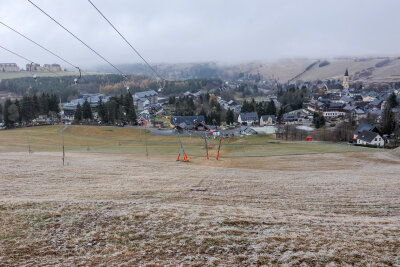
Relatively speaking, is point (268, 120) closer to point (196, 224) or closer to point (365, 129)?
point (365, 129)

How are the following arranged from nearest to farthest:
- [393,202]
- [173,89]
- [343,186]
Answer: [393,202], [343,186], [173,89]

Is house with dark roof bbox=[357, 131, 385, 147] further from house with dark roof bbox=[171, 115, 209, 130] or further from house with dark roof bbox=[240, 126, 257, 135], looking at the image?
house with dark roof bbox=[171, 115, 209, 130]

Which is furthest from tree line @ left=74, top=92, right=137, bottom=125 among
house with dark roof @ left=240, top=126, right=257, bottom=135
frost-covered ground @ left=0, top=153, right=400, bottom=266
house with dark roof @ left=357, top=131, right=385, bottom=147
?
frost-covered ground @ left=0, top=153, right=400, bottom=266

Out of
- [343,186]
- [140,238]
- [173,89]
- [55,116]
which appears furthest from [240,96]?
[140,238]

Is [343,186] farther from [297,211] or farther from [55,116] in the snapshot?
[55,116]

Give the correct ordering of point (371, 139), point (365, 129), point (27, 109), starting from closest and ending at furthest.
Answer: point (371, 139), point (365, 129), point (27, 109)

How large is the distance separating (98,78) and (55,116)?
10796 cm

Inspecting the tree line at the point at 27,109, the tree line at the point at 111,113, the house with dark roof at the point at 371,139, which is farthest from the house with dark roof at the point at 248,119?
the tree line at the point at 27,109

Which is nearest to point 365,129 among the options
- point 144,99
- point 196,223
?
point 196,223

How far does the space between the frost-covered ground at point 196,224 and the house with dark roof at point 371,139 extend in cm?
4549

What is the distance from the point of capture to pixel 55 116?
95.4 metres

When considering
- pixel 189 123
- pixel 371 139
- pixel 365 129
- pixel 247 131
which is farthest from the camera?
pixel 189 123

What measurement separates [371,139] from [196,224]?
2365 inches

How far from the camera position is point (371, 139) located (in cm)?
5884
